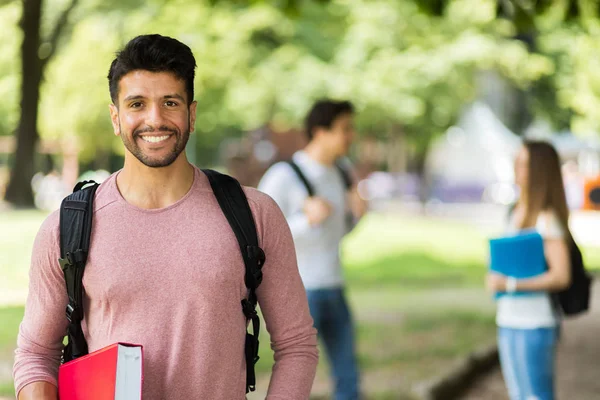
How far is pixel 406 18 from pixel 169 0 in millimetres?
12338

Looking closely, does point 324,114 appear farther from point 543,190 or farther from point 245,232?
point 245,232

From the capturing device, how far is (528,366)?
508 centimetres

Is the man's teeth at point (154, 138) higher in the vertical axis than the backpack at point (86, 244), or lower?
higher

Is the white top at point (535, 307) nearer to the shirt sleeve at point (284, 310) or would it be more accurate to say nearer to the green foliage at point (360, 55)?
the shirt sleeve at point (284, 310)

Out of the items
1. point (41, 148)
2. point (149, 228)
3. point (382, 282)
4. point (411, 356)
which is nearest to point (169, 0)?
point (382, 282)

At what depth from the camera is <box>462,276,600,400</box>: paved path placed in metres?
8.23

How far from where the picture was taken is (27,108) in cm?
2412

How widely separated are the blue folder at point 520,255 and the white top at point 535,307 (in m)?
0.04

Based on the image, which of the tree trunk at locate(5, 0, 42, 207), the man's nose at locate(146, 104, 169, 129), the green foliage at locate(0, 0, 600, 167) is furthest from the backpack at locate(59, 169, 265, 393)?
the green foliage at locate(0, 0, 600, 167)

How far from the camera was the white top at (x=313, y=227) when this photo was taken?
557 cm

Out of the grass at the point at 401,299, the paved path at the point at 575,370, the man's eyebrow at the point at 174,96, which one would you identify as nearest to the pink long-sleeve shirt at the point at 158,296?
the man's eyebrow at the point at 174,96

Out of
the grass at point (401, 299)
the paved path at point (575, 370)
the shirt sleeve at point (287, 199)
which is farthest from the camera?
the grass at point (401, 299)

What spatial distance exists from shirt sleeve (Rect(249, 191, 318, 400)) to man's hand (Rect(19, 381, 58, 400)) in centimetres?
57

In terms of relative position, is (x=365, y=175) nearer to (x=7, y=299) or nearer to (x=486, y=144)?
(x=486, y=144)
